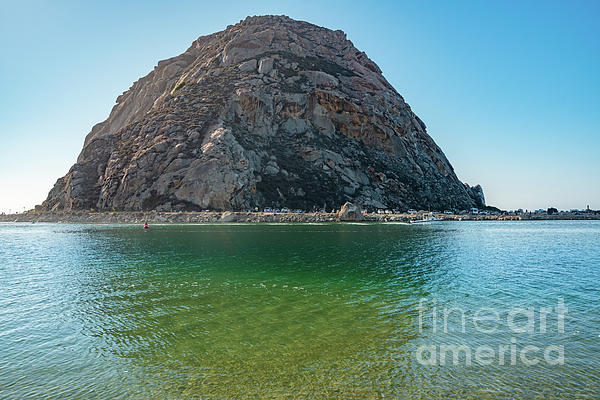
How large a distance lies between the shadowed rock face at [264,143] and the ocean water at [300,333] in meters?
79.7

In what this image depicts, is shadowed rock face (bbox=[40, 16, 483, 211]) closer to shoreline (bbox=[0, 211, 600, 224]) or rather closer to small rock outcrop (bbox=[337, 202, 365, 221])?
shoreline (bbox=[0, 211, 600, 224])

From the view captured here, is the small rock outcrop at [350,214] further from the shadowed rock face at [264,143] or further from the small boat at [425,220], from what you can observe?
the shadowed rock face at [264,143]

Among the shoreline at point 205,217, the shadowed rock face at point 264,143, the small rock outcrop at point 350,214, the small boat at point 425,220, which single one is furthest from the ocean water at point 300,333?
the shadowed rock face at point 264,143

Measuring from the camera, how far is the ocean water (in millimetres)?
9227

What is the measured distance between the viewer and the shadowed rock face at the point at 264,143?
104375 millimetres

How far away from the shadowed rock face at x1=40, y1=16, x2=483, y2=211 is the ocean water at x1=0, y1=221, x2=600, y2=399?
79.7m

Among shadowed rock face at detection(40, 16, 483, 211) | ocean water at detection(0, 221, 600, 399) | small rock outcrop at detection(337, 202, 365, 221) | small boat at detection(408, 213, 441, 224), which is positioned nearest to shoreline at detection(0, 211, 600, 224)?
small rock outcrop at detection(337, 202, 365, 221)

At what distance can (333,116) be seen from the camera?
440 ft

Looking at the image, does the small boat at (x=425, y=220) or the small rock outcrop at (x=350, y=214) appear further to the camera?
the small boat at (x=425, y=220)

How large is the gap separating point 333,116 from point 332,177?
94.1 ft

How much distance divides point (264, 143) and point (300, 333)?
11250cm

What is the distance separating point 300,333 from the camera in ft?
42.5

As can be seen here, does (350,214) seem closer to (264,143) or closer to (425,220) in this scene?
(425,220)

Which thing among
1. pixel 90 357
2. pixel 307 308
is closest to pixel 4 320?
pixel 90 357
